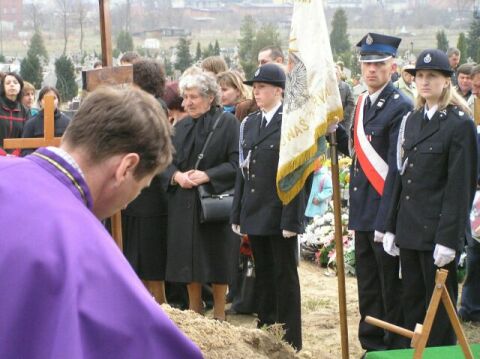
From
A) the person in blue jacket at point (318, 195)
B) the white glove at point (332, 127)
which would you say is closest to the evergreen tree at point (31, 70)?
the person in blue jacket at point (318, 195)

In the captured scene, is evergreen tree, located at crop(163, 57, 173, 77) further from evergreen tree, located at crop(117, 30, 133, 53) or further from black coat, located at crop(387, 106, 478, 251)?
black coat, located at crop(387, 106, 478, 251)

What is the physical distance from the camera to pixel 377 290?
250 inches

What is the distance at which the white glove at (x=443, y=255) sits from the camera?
5.25 meters

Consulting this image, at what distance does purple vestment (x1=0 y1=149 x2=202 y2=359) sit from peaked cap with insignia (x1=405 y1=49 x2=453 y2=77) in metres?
3.50

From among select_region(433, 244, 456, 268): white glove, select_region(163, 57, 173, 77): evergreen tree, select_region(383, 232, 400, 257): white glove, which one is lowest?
select_region(163, 57, 173, 77): evergreen tree

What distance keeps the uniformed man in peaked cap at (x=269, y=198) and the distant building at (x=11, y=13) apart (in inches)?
1261

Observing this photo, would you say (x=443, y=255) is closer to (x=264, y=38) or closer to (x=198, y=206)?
(x=198, y=206)

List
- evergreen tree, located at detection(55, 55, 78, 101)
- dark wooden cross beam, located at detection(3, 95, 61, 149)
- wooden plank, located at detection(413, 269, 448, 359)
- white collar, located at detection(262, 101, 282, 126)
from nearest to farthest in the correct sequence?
wooden plank, located at detection(413, 269, 448, 359) → white collar, located at detection(262, 101, 282, 126) → dark wooden cross beam, located at detection(3, 95, 61, 149) → evergreen tree, located at detection(55, 55, 78, 101)

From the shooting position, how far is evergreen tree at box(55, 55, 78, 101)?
2385 cm

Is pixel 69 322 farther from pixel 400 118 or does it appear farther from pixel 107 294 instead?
pixel 400 118

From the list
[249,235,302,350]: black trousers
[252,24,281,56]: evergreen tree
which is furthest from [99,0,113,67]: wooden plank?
[252,24,281,56]: evergreen tree

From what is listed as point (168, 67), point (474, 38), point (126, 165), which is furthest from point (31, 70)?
point (126, 165)

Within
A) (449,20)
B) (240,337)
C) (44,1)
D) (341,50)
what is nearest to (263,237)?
(240,337)

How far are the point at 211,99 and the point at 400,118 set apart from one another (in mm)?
1692
